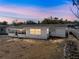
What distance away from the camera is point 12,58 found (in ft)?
60.1

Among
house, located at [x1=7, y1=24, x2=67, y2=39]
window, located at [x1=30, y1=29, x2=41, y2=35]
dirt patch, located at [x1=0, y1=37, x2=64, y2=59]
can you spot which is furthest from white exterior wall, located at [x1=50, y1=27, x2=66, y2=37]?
dirt patch, located at [x1=0, y1=37, x2=64, y2=59]

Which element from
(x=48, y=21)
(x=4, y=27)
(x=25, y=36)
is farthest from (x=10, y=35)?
(x=48, y=21)

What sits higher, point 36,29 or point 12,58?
point 36,29

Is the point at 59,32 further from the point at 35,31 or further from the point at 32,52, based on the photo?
the point at 32,52

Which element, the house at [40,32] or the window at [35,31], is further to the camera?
the window at [35,31]

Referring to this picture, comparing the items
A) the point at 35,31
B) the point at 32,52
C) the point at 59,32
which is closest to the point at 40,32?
the point at 35,31

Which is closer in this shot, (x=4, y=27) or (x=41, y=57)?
(x=41, y=57)

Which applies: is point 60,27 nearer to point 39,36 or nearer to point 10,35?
point 39,36

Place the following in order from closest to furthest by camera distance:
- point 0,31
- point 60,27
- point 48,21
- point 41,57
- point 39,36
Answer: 1. point 41,57
2. point 39,36
3. point 60,27
4. point 0,31
5. point 48,21

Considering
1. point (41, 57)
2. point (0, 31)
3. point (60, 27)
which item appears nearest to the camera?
point (41, 57)

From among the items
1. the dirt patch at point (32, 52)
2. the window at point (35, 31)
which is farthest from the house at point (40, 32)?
the dirt patch at point (32, 52)

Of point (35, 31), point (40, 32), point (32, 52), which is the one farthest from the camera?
point (35, 31)

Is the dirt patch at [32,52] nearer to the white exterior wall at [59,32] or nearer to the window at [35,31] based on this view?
the window at [35,31]

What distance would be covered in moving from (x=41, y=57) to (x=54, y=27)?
65.9 ft
